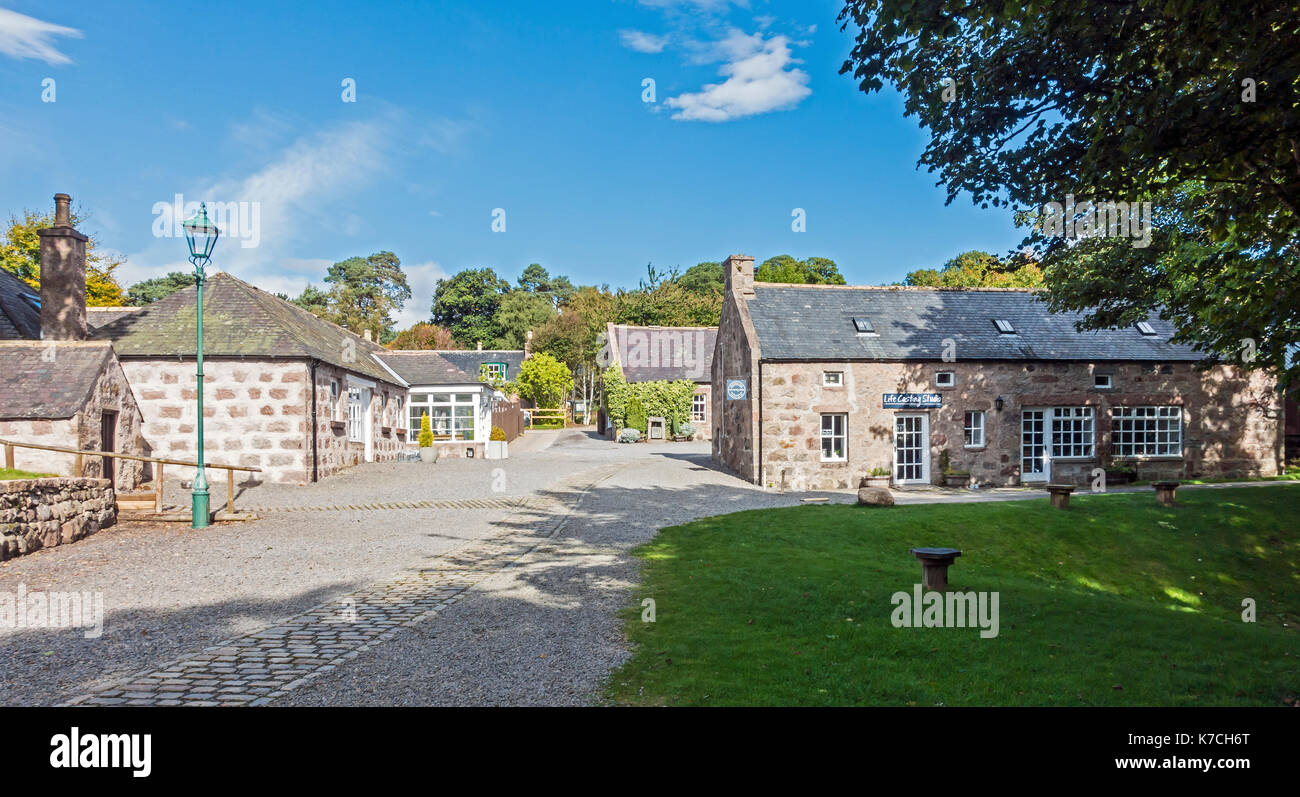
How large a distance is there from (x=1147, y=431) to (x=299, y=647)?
2653 cm

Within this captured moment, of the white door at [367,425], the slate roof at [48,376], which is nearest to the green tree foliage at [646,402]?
the white door at [367,425]

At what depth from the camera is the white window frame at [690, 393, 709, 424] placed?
141 ft

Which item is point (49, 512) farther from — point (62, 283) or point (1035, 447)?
point (1035, 447)

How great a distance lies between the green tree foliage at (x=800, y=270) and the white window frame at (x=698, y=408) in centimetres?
3003

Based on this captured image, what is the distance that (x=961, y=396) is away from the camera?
2303 centimetres

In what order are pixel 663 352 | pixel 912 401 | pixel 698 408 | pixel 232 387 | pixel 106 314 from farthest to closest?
1. pixel 663 352
2. pixel 698 408
3. pixel 106 314
4. pixel 912 401
5. pixel 232 387

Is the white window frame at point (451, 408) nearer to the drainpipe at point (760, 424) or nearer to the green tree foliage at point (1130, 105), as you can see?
the drainpipe at point (760, 424)

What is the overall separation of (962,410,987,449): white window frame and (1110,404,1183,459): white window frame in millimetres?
4613

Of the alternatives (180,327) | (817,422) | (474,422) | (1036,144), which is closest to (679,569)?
(1036,144)

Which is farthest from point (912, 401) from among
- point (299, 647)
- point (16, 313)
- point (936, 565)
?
point (16, 313)

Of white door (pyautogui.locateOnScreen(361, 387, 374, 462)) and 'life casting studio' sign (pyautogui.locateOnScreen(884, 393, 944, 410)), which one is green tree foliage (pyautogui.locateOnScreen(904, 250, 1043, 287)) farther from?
white door (pyautogui.locateOnScreen(361, 387, 374, 462))

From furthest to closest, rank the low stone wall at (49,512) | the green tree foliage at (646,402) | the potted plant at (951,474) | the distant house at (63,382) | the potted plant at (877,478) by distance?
the green tree foliage at (646,402) → the potted plant at (951,474) → the potted plant at (877,478) → the distant house at (63,382) → the low stone wall at (49,512)

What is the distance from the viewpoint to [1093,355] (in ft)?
78.5

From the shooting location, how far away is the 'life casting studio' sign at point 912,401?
2255cm
